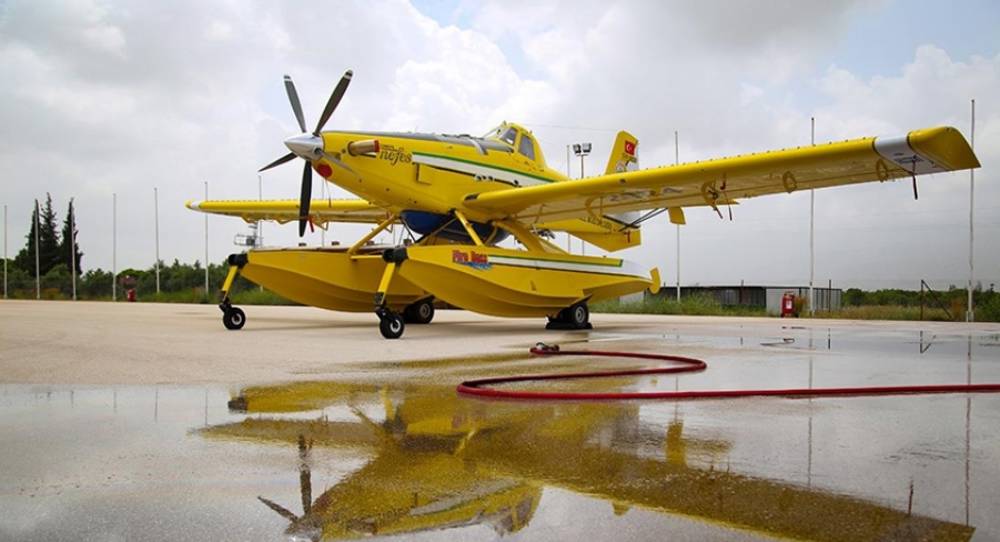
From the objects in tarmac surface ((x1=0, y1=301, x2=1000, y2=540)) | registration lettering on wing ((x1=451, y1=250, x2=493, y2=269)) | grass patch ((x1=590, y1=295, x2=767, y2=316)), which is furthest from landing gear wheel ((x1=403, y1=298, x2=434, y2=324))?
tarmac surface ((x1=0, y1=301, x2=1000, y2=540))

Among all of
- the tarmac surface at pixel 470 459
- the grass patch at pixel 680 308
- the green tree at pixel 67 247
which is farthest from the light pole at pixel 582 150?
the green tree at pixel 67 247

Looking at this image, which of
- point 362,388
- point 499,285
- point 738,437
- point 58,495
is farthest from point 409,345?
point 58,495

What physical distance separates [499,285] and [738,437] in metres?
9.86

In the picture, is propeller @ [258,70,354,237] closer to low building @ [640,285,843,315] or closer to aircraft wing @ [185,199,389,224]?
aircraft wing @ [185,199,389,224]

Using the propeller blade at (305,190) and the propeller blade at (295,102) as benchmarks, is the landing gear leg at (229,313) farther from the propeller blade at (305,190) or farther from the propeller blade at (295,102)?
the propeller blade at (295,102)

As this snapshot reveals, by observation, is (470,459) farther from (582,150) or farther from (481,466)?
(582,150)

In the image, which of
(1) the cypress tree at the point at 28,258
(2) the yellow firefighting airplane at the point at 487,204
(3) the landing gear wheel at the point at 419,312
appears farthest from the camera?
(1) the cypress tree at the point at 28,258

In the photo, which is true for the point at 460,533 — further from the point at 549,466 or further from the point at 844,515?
the point at 844,515

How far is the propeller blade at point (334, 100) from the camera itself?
1271 cm

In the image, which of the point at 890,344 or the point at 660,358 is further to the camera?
the point at 890,344

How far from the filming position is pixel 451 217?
15.3 metres

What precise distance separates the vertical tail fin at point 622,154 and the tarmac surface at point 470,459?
43.3 feet

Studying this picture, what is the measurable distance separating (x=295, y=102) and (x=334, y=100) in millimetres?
1147

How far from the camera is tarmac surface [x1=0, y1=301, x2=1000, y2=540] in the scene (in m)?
2.52
